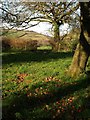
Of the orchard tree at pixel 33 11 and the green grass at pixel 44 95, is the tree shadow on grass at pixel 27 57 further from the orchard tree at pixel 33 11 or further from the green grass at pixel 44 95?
the orchard tree at pixel 33 11

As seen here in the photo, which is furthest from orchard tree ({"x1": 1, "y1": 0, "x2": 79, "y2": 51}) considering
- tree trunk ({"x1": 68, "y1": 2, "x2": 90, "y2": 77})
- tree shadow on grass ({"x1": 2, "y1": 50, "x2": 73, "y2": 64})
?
tree trunk ({"x1": 68, "y1": 2, "x2": 90, "y2": 77})

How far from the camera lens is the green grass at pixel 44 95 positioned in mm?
9414

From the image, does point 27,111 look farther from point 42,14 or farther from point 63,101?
point 42,14

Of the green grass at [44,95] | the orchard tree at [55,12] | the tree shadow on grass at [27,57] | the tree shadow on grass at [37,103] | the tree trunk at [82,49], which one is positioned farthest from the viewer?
the orchard tree at [55,12]

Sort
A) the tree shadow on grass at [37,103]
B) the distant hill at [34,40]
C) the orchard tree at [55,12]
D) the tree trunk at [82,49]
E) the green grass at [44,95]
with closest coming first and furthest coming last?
1. the tree shadow on grass at [37,103]
2. the green grass at [44,95]
3. the tree trunk at [82,49]
4. the orchard tree at [55,12]
5. the distant hill at [34,40]

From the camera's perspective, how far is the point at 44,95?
449 inches

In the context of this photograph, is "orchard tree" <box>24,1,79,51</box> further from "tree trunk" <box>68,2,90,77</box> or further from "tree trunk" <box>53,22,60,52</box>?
"tree trunk" <box>68,2,90,77</box>

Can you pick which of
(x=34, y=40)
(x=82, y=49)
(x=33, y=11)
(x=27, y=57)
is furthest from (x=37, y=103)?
(x=34, y=40)

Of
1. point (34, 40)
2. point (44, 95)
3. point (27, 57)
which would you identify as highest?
point (44, 95)

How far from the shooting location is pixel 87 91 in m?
11.7

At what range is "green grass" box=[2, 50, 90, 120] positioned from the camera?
9414 mm

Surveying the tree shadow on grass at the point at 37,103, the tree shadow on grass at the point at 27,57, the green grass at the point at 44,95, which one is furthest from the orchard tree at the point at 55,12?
the tree shadow on grass at the point at 37,103

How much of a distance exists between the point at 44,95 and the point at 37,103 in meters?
0.87

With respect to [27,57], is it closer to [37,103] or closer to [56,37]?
[37,103]
